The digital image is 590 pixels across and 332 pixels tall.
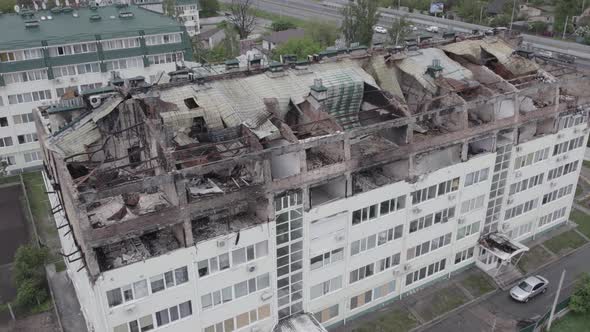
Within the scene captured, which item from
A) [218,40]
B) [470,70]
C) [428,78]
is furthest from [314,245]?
[218,40]

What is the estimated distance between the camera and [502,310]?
3991 cm

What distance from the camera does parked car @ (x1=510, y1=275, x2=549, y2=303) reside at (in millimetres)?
40594

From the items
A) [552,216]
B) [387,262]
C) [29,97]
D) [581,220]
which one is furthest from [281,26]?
[387,262]

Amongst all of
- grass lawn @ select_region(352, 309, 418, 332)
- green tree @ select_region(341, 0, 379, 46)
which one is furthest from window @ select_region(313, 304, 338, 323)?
green tree @ select_region(341, 0, 379, 46)

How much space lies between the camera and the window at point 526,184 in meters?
43.2

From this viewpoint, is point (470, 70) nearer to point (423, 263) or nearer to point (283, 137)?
point (423, 263)

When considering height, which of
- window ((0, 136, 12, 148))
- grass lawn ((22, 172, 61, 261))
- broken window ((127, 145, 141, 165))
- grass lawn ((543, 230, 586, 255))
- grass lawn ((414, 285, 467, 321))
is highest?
broken window ((127, 145, 141, 165))

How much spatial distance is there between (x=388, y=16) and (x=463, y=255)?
103166 mm

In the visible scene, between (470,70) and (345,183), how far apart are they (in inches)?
687

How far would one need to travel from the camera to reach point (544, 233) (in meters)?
48.6

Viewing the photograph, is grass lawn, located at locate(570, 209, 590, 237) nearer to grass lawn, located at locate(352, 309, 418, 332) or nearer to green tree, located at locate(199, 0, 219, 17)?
grass lawn, located at locate(352, 309, 418, 332)

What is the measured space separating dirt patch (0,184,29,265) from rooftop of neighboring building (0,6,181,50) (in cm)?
1704

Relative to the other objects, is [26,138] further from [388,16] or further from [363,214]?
[388,16]

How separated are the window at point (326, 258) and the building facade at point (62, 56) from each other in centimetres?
3674
